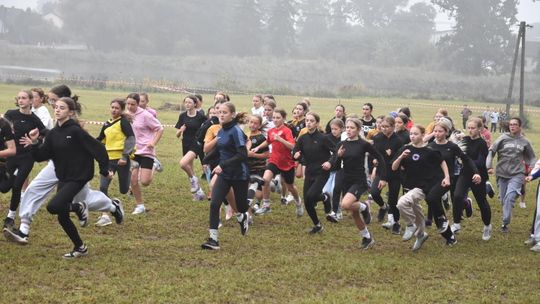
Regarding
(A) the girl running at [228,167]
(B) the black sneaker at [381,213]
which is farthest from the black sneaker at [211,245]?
(B) the black sneaker at [381,213]

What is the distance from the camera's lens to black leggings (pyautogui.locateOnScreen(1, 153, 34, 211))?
A: 9.56m

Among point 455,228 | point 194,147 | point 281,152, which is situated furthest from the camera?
point 194,147

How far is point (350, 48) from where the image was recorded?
100 m

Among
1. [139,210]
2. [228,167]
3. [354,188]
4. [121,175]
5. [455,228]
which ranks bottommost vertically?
[139,210]

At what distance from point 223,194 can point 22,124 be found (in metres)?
2.82

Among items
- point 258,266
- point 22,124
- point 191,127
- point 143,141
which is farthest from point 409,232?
point 22,124

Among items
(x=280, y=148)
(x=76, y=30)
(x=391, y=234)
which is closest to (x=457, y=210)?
(x=391, y=234)

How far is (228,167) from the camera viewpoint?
9.55 metres

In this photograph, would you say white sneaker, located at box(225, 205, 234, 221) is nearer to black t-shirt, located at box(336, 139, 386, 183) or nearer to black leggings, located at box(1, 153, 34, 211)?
black t-shirt, located at box(336, 139, 386, 183)

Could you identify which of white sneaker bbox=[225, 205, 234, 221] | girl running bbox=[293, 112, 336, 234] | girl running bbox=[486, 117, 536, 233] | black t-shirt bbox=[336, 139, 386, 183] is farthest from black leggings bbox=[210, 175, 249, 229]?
girl running bbox=[486, 117, 536, 233]

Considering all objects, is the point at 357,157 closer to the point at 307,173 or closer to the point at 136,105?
the point at 307,173

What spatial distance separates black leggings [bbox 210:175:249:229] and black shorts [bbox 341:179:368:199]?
4.64 feet

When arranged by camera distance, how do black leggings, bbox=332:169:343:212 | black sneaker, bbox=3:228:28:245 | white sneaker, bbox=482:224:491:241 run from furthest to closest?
white sneaker, bbox=482:224:491:241 → black leggings, bbox=332:169:343:212 → black sneaker, bbox=3:228:28:245

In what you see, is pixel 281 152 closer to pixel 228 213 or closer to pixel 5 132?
pixel 228 213
